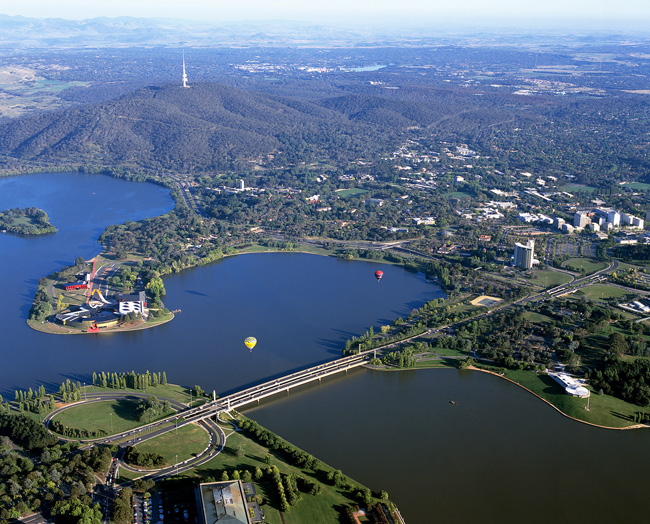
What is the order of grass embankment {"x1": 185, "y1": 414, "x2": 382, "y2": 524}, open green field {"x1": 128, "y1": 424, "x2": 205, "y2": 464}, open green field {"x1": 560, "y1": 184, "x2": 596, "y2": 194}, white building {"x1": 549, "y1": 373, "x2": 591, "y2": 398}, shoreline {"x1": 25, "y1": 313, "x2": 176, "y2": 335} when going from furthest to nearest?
open green field {"x1": 560, "y1": 184, "x2": 596, "y2": 194} < shoreline {"x1": 25, "y1": 313, "x2": 176, "y2": 335} < white building {"x1": 549, "y1": 373, "x2": 591, "y2": 398} < open green field {"x1": 128, "y1": 424, "x2": 205, "y2": 464} < grass embankment {"x1": 185, "y1": 414, "x2": 382, "y2": 524}

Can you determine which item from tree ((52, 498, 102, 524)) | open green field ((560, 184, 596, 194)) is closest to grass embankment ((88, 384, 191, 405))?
tree ((52, 498, 102, 524))

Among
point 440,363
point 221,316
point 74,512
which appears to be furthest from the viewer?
point 221,316

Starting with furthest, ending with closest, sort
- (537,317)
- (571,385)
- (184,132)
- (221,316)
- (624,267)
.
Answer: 1. (184,132)
2. (624,267)
3. (221,316)
4. (537,317)
5. (571,385)

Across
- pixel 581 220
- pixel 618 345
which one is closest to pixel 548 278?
pixel 618 345

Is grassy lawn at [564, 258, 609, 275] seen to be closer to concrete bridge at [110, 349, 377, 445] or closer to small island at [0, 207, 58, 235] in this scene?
concrete bridge at [110, 349, 377, 445]

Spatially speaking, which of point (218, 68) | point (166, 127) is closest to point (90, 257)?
point (166, 127)

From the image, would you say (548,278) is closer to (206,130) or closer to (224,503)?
(224,503)
